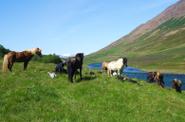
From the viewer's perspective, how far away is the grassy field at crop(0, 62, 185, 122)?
22750 millimetres

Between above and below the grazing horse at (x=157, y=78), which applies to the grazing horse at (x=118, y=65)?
above

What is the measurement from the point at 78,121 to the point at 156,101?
8723 mm

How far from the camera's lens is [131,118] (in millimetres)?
23781

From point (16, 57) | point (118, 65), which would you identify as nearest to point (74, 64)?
point (118, 65)

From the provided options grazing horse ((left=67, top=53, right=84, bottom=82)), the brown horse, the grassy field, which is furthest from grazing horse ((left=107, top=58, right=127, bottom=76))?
the brown horse

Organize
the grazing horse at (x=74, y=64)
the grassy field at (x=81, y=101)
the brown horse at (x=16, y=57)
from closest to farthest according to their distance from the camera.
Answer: the grassy field at (x=81, y=101) → the grazing horse at (x=74, y=64) → the brown horse at (x=16, y=57)

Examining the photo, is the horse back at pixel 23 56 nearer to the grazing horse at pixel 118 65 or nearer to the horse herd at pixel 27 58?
the horse herd at pixel 27 58

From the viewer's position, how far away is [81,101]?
85.5 feet

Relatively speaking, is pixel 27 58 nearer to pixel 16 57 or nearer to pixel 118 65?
pixel 16 57

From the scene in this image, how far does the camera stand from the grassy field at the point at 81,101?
22750 millimetres

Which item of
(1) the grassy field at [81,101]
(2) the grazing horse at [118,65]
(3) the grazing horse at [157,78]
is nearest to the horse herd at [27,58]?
(1) the grassy field at [81,101]

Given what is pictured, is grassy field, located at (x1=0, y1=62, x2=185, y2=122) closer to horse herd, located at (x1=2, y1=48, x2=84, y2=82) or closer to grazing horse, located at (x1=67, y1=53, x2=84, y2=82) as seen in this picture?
grazing horse, located at (x1=67, y1=53, x2=84, y2=82)

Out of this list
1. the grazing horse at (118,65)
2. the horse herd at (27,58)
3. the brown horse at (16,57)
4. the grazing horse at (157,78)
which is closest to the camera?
the horse herd at (27,58)

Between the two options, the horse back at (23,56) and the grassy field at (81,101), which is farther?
the horse back at (23,56)
